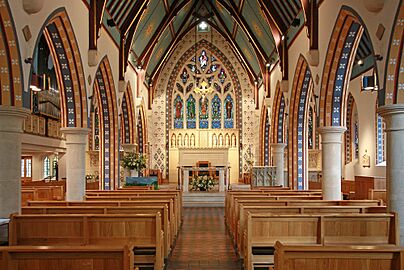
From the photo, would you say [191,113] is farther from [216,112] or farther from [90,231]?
[90,231]

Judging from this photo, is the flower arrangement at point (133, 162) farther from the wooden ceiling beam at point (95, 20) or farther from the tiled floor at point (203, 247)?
the wooden ceiling beam at point (95, 20)

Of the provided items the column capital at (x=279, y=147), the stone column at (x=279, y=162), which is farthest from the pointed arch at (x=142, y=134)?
the column capital at (x=279, y=147)

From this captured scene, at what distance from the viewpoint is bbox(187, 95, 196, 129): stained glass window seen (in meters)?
29.6

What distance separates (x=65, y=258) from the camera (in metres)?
4.01

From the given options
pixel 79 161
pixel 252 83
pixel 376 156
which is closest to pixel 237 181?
pixel 252 83

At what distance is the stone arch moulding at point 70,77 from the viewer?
1306 centimetres

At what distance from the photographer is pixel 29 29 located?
367 inches

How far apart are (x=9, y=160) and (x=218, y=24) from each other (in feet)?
68.8

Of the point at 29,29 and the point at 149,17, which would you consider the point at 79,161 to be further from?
the point at 149,17

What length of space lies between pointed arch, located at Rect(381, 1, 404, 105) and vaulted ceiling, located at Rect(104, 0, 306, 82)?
8233 millimetres

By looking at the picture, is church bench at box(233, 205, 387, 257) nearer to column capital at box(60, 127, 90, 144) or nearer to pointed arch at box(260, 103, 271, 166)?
column capital at box(60, 127, 90, 144)

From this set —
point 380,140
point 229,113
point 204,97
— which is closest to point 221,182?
point 380,140

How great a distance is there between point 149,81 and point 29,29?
62.1 ft

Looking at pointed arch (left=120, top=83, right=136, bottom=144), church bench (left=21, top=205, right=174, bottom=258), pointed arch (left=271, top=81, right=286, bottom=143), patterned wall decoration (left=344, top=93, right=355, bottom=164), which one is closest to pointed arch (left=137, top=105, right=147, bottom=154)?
pointed arch (left=120, top=83, right=136, bottom=144)
